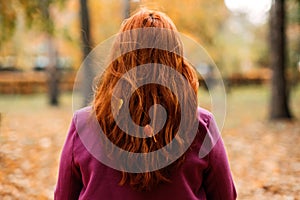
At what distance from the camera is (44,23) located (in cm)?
959

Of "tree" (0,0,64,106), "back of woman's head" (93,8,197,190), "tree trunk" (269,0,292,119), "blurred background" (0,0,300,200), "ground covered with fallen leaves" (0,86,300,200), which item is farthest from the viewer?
"tree trunk" (269,0,292,119)

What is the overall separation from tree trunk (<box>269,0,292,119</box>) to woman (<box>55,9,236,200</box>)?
420 inches

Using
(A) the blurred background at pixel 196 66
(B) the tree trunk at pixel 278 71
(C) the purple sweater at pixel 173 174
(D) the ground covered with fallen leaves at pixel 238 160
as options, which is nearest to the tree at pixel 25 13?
(A) the blurred background at pixel 196 66

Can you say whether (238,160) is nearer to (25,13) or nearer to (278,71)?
(25,13)

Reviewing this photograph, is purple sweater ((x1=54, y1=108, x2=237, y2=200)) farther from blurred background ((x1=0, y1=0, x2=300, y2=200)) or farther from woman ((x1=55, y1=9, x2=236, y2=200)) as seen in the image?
blurred background ((x1=0, y1=0, x2=300, y2=200))

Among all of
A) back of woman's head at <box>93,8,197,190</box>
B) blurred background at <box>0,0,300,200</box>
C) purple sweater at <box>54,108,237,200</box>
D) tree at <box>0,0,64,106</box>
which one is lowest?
blurred background at <box>0,0,300,200</box>

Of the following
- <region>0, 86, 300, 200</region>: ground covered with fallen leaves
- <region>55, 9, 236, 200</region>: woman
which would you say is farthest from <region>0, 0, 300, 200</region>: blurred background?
<region>55, 9, 236, 200</region>: woman

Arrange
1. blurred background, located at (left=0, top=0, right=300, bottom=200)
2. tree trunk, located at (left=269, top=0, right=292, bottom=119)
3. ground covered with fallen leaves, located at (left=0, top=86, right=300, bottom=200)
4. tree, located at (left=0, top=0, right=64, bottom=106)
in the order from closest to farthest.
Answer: ground covered with fallen leaves, located at (left=0, top=86, right=300, bottom=200)
blurred background, located at (left=0, top=0, right=300, bottom=200)
tree, located at (left=0, top=0, right=64, bottom=106)
tree trunk, located at (left=269, top=0, right=292, bottom=119)

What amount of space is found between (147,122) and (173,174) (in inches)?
8.9

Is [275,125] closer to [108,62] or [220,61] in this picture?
[108,62]

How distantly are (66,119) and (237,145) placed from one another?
6258mm

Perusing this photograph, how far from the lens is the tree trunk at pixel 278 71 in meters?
11.7

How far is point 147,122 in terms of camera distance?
Answer: 161 centimetres

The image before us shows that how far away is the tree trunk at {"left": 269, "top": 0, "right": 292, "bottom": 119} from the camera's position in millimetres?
11711
